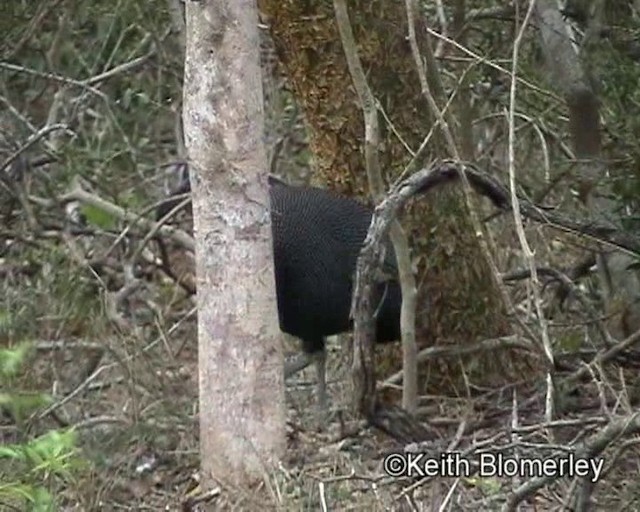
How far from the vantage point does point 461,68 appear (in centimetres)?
668

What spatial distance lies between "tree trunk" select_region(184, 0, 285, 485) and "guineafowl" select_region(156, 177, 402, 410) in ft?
2.44

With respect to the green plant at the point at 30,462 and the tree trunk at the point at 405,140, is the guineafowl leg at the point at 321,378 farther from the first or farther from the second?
the green plant at the point at 30,462

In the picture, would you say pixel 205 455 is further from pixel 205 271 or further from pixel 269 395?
pixel 205 271

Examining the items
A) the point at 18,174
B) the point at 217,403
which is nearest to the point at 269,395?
the point at 217,403

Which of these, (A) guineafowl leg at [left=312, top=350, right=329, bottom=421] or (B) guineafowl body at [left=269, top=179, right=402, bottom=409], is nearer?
(B) guineafowl body at [left=269, top=179, right=402, bottom=409]

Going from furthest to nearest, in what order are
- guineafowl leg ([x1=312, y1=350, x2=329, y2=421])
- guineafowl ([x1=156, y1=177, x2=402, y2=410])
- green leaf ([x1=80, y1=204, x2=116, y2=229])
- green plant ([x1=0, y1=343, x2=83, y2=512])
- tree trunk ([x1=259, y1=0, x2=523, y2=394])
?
green leaf ([x1=80, y1=204, x2=116, y2=229]) → tree trunk ([x1=259, y1=0, x2=523, y2=394]) → guineafowl leg ([x1=312, y1=350, x2=329, y2=421]) → guineafowl ([x1=156, y1=177, x2=402, y2=410]) → green plant ([x1=0, y1=343, x2=83, y2=512])

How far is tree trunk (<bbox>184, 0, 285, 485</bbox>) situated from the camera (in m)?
4.24

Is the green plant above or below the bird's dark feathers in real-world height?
below

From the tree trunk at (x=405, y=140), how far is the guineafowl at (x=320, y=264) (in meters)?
0.30

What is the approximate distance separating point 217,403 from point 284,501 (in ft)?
1.24

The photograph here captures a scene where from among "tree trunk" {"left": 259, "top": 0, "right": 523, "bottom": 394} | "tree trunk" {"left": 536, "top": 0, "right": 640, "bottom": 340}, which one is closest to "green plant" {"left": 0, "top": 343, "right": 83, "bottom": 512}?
"tree trunk" {"left": 259, "top": 0, "right": 523, "bottom": 394}

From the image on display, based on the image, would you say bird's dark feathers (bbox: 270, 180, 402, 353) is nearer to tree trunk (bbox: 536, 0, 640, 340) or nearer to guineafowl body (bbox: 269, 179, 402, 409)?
guineafowl body (bbox: 269, 179, 402, 409)

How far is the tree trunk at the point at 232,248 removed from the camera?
4242 mm

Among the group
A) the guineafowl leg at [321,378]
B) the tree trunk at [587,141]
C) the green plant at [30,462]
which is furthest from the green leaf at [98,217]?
the tree trunk at [587,141]
